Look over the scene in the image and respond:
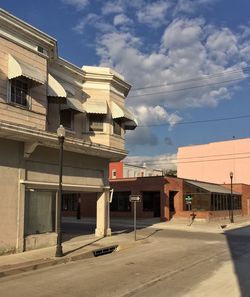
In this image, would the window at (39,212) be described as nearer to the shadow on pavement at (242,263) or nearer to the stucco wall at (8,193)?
the stucco wall at (8,193)

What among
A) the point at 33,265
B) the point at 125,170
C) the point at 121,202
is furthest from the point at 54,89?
the point at 125,170

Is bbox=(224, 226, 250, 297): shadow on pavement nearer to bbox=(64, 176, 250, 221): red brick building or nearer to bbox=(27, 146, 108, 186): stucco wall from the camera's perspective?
bbox=(27, 146, 108, 186): stucco wall

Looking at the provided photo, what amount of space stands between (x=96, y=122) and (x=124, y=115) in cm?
153

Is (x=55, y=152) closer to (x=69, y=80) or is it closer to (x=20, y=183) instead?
(x=20, y=183)

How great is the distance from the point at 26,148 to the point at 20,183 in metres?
1.35

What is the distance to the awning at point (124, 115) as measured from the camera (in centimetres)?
2428

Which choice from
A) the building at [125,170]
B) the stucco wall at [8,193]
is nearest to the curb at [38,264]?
the stucco wall at [8,193]

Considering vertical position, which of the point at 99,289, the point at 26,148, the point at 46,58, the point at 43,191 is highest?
the point at 46,58

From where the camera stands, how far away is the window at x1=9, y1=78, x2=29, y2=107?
17.3 meters

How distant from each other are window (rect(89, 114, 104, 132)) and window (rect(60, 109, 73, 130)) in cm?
159

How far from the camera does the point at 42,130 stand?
1762 centimetres

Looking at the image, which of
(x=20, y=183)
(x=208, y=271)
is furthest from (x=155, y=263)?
(x=20, y=183)

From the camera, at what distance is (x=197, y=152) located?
258 ft

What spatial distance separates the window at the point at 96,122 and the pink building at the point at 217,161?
51610 mm
